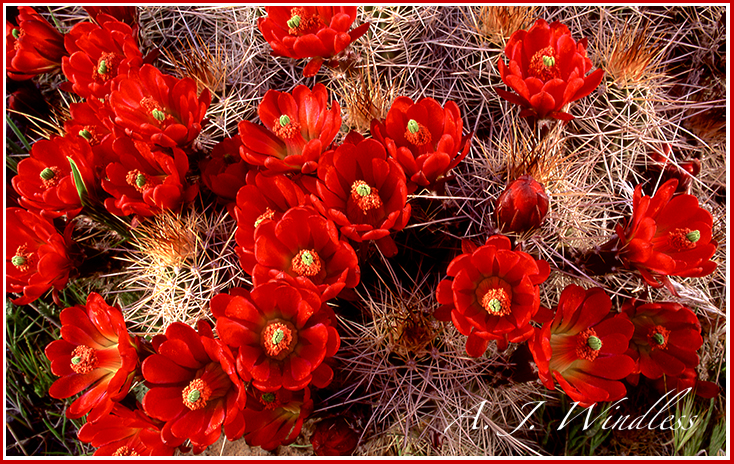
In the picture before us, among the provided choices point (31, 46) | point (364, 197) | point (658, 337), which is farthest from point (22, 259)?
point (658, 337)

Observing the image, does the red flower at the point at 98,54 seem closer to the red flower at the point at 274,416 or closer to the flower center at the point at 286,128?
the flower center at the point at 286,128

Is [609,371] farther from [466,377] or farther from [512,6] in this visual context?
[512,6]

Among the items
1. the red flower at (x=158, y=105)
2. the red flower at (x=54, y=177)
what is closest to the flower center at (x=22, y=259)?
the red flower at (x=54, y=177)

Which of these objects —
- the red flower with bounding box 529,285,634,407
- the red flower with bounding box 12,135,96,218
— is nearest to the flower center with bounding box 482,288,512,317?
the red flower with bounding box 529,285,634,407

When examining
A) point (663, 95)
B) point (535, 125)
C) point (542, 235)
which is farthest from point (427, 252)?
point (663, 95)

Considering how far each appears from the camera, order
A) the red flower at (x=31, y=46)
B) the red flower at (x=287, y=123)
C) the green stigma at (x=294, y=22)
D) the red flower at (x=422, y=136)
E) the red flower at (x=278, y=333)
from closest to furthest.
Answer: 1. the red flower at (x=278, y=333)
2. the red flower at (x=422, y=136)
3. the red flower at (x=287, y=123)
4. the green stigma at (x=294, y=22)
5. the red flower at (x=31, y=46)

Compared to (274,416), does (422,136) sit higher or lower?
higher

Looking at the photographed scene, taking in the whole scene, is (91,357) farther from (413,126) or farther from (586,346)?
(586,346)
